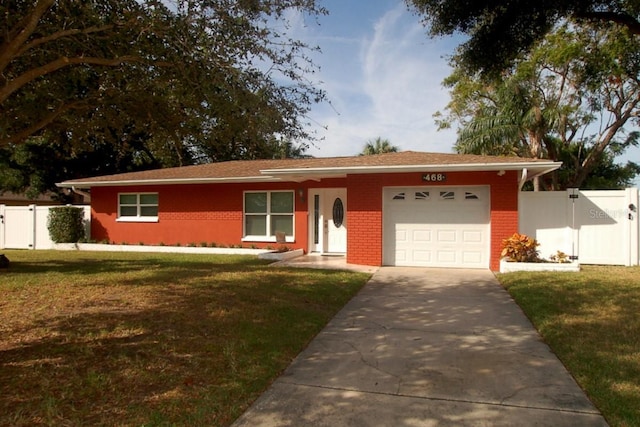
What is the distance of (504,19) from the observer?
301 inches

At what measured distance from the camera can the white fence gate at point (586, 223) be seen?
37.9ft

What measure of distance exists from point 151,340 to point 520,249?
876 cm

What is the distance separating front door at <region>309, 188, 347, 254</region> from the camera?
570 inches

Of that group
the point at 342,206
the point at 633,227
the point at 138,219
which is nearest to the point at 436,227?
the point at 342,206

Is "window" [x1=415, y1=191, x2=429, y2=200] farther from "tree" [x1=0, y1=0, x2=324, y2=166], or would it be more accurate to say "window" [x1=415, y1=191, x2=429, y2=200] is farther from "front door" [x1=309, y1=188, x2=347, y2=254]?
"tree" [x1=0, y1=0, x2=324, y2=166]

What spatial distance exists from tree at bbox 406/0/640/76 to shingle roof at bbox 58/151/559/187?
3202mm

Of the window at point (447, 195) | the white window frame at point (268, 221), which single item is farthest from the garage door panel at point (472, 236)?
the white window frame at point (268, 221)

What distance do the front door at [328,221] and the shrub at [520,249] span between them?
5125 mm

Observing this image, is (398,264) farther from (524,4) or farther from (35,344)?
(35,344)

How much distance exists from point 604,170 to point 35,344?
1176 inches

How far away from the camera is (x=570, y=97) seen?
21844mm

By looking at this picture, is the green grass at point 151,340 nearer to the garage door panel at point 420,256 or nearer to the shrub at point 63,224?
the garage door panel at point 420,256

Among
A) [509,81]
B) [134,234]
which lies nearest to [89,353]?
[134,234]

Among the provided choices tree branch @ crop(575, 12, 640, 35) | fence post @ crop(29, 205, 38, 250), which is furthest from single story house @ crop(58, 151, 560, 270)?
tree branch @ crop(575, 12, 640, 35)
